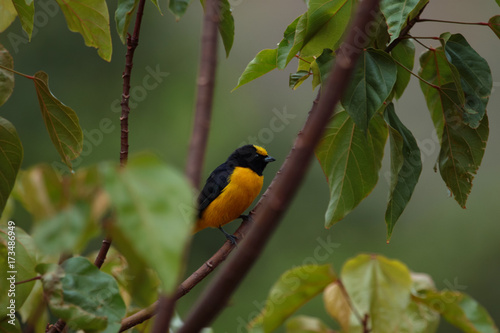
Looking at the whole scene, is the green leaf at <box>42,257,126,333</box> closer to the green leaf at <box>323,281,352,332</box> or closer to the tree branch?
the tree branch

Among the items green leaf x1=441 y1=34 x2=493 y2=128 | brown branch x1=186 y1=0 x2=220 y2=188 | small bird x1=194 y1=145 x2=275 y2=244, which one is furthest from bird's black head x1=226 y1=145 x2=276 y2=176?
brown branch x1=186 y1=0 x2=220 y2=188

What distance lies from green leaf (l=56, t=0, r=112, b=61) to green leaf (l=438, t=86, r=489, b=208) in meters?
0.58

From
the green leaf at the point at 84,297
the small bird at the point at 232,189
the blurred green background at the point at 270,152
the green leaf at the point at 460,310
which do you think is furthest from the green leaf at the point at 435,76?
the blurred green background at the point at 270,152

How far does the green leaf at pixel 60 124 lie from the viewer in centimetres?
88

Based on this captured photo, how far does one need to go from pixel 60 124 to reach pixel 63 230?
616 mm

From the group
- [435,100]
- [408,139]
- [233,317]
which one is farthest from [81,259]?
[233,317]

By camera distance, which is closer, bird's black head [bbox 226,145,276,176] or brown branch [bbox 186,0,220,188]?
brown branch [bbox 186,0,220,188]

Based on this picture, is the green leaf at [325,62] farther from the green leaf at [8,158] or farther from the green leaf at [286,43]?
the green leaf at [8,158]

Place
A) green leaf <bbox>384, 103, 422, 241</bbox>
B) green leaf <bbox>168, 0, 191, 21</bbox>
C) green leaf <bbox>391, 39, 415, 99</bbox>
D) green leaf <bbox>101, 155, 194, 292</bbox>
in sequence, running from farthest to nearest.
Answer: green leaf <bbox>391, 39, 415, 99</bbox> → green leaf <bbox>384, 103, 422, 241</bbox> → green leaf <bbox>168, 0, 191, 21</bbox> → green leaf <bbox>101, 155, 194, 292</bbox>

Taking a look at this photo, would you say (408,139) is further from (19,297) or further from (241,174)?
(241,174)

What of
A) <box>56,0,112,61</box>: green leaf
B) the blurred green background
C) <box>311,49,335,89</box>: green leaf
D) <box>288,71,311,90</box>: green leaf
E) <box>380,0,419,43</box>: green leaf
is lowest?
the blurred green background

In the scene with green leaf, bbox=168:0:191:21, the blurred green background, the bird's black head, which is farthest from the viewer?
the blurred green background

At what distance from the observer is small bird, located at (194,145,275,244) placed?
82.0 inches

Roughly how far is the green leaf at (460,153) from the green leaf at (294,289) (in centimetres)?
31
